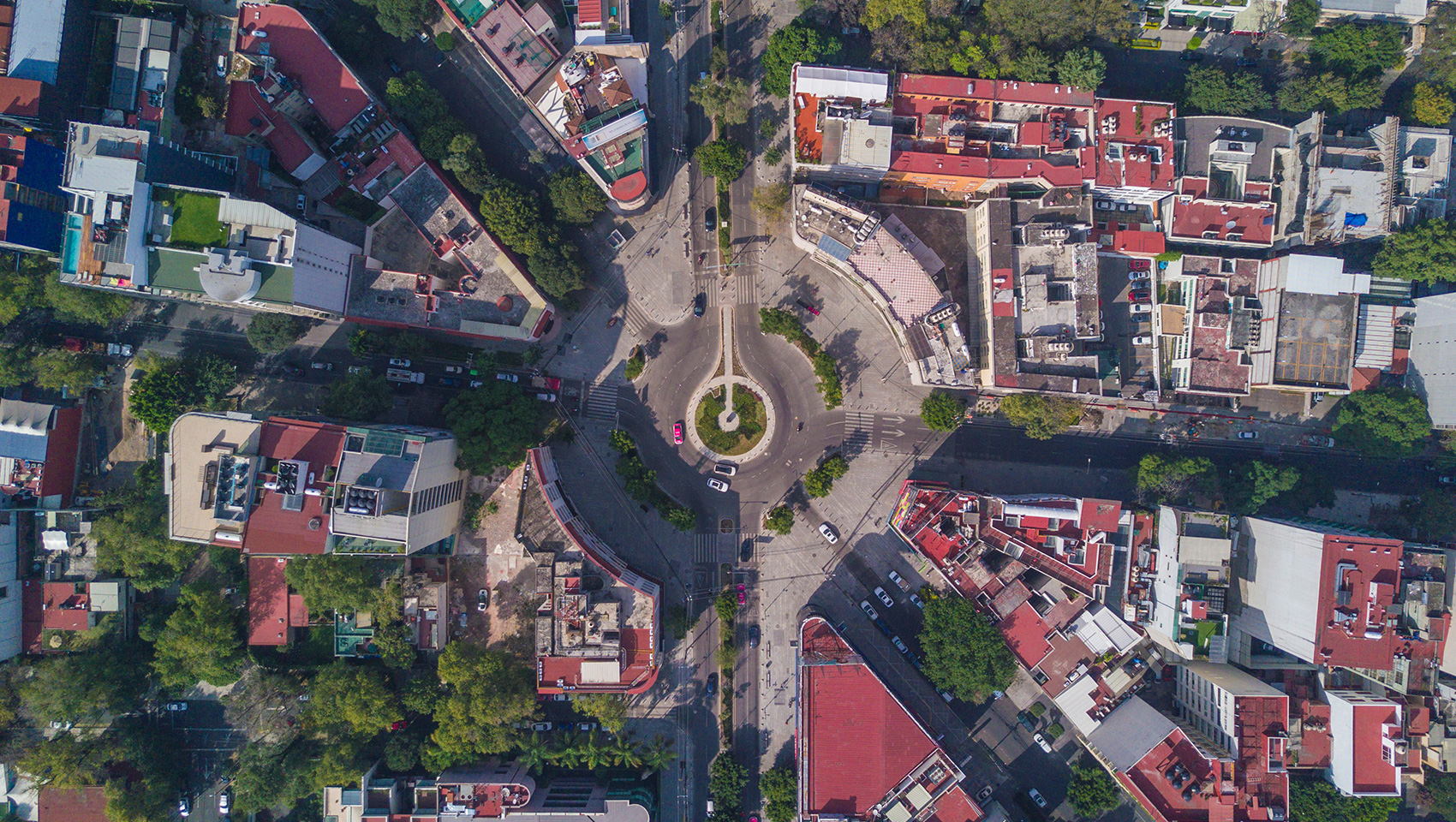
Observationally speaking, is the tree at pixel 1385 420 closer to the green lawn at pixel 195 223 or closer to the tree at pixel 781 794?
the tree at pixel 781 794

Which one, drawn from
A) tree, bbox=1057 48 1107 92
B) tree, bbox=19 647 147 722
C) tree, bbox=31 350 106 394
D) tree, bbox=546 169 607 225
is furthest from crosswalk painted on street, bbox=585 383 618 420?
tree, bbox=1057 48 1107 92

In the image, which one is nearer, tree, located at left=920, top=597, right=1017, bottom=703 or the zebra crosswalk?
tree, located at left=920, top=597, right=1017, bottom=703

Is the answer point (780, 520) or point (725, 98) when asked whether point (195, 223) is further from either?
point (780, 520)

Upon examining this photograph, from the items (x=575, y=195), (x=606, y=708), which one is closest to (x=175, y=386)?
(x=575, y=195)

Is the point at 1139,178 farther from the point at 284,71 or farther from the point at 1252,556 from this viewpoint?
the point at 284,71

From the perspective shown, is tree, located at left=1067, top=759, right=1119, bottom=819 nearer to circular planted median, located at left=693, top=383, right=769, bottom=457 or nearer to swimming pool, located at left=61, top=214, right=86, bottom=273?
circular planted median, located at left=693, top=383, right=769, bottom=457

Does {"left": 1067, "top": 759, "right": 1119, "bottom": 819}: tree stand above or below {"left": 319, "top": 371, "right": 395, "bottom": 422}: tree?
below
